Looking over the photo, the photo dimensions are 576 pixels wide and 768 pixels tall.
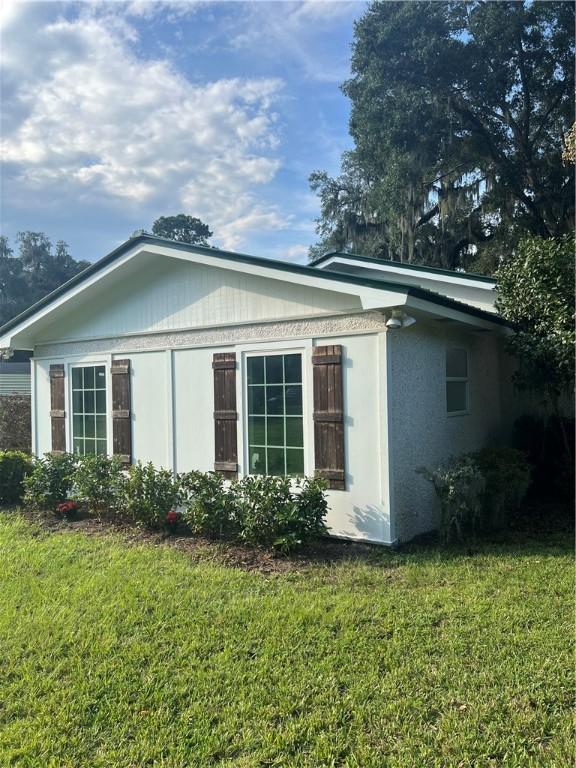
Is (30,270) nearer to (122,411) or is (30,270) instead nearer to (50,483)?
(122,411)

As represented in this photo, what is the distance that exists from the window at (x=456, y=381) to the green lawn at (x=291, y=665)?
2627 mm

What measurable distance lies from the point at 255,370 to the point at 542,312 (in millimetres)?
3914

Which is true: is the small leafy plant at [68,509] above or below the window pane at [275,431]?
below

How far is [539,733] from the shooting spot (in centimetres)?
275

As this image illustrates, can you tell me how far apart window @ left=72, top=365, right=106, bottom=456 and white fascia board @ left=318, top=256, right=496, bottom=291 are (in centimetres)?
414

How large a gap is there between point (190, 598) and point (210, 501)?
1775mm

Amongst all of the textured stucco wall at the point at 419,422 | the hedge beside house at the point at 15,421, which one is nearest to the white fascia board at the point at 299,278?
the textured stucco wall at the point at 419,422

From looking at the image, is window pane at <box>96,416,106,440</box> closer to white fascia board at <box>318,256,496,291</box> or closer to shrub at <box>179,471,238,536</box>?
shrub at <box>179,471,238,536</box>

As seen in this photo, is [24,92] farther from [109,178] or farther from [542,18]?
[542,18]

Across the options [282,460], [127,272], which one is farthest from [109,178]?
[282,460]

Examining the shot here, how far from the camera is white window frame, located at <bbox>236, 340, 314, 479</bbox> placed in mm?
6430

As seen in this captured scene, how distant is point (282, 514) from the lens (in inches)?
223

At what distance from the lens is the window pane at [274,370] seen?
6717mm

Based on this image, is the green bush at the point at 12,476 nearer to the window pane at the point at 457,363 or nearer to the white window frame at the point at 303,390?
the white window frame at the point at 303,390
